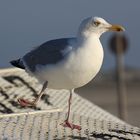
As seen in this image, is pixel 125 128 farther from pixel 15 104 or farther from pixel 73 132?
pixel 15 104

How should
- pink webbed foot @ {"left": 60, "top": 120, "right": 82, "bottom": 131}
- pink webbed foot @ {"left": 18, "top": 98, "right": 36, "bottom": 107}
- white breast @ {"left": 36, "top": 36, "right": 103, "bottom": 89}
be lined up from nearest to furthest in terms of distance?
pink webbed foot @ {"left": 60, "top": 120, "right": 82, "bottom": 131}
white breast @ {"left": 36, "top": 36, "right": 103, "bottom": 89}
pink webbed foot @ {"left": 18, "top": 98, "right": 36, "bottom": 107}

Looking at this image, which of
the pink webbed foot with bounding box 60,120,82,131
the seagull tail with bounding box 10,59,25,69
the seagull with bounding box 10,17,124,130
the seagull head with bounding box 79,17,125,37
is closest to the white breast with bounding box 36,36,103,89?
the seagull with bounding box 10,17,124,130

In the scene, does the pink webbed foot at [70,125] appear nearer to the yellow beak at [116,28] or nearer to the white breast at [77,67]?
the white breast at [77,67]

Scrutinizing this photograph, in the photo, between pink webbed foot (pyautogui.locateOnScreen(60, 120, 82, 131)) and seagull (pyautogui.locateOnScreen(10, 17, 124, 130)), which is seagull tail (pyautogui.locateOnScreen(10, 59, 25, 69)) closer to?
seagull (pyautogui.locateOnScreen(10, 17, 124, 130))

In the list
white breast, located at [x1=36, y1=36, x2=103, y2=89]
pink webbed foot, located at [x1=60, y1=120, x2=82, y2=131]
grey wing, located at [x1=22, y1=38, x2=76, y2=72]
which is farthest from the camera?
grey wing, located at [x1=22, y1=38, x2=76, y2=72]

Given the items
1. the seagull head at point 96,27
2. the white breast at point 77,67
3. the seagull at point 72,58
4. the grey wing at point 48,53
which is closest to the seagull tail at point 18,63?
the grey wing at point 48,53

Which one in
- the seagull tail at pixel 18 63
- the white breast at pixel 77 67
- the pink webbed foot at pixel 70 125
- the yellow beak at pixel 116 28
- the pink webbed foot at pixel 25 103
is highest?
the yellow beak at pixel 116 28

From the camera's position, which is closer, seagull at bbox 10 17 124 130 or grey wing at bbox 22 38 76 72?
seagull at bbox 10 17 124 130

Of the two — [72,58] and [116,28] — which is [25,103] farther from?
[116,28]
